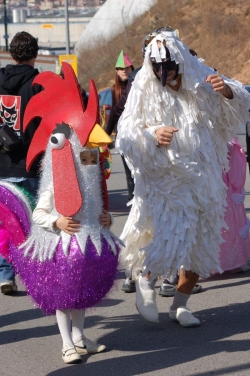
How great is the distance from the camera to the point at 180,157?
15.0ft

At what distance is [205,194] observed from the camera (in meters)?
4.66

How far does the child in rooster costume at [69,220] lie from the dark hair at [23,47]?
1.04 m

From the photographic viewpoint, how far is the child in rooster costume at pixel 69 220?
4164mm

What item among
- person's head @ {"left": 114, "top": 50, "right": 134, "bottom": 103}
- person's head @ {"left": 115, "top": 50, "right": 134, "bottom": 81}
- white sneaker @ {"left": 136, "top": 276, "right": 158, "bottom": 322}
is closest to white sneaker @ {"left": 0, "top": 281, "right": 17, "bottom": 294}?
white sneaker @ {"left": 136, "top": 276, "right": 158, "bottom": 322}

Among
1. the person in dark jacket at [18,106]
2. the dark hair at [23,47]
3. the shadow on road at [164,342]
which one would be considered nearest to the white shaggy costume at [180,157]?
the shadow on road at [164,342]

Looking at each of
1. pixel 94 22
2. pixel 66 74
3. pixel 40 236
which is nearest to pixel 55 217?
pixel 40 236

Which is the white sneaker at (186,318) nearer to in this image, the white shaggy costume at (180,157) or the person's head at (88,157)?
the white shaggy costume at (180,157)

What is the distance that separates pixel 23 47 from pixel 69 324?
206 cm

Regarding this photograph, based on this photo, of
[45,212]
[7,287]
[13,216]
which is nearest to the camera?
[45,212]

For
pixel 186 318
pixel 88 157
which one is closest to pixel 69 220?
pixel 88 157

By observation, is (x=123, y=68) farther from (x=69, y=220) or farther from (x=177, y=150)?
(x=69, y=220)

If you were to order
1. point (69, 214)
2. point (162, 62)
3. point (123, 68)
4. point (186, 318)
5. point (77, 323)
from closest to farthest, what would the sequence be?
point (69, 214), point (77, 323), point (162, 62), point (186, 318), point (123, 68)

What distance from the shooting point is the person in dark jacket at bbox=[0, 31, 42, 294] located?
523cm

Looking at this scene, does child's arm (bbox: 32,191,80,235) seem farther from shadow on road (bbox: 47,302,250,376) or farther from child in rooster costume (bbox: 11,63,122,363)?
shadow on road (bbox: 47,302,250,376)
